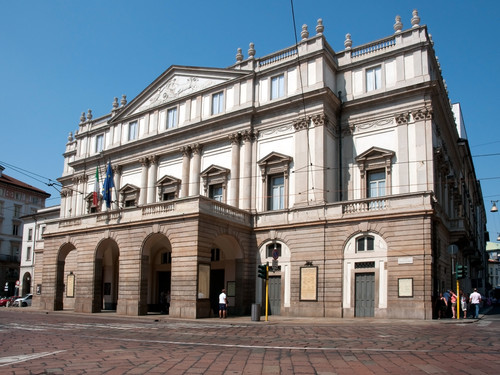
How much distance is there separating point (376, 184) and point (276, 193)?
6095 millimetres

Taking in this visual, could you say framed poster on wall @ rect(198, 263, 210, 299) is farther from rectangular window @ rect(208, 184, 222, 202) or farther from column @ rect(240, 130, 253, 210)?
rectangular window @ rect(208, 184, 222, 202)

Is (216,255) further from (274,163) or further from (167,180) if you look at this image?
(167,180)

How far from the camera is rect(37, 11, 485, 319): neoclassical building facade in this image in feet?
83.1

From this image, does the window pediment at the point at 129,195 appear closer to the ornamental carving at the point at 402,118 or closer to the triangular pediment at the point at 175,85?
the triangular pediment at the point at 175,85

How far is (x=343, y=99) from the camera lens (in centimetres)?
3036

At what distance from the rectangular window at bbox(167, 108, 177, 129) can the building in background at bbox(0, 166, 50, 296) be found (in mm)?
41951

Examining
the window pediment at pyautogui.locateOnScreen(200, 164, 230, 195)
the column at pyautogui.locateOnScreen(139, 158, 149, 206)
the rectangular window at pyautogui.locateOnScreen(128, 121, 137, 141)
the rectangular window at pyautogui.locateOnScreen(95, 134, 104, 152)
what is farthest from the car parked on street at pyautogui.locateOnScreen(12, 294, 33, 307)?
the window pediment at pyautogui.locateOnScreen(200, 164, 230, 195)

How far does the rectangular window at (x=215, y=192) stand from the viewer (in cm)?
3275

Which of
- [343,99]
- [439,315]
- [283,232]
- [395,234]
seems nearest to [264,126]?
[343,99]

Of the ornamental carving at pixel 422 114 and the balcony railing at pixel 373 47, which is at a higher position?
the balcony railing at pixel 373 47

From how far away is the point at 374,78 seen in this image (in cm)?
2948

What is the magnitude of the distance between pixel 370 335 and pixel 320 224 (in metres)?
12.0

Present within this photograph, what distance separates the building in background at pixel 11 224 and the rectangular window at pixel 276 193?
1982 inches

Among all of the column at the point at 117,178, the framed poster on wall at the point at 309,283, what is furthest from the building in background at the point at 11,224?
the framed poster on wall at the point at 309,283
